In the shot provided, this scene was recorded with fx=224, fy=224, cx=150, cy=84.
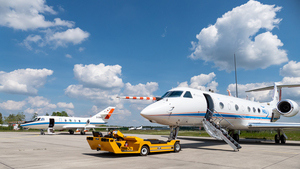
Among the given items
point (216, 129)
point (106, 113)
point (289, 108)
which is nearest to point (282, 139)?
point (289, 108)

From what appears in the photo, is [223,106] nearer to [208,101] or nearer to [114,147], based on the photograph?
[208,101]

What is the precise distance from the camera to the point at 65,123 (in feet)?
111

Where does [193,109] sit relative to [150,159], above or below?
above

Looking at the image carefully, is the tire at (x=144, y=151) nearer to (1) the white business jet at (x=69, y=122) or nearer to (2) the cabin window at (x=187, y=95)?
(2) the cabin window at (x=187, y=95)

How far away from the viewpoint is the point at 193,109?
40.4ft

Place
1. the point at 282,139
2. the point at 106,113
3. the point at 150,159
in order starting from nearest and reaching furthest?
the point at 150,159 → the point at 282,139 → the point at 106,113

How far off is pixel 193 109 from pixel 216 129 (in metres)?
1.72

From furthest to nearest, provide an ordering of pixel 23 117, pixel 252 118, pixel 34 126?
pixel 23 117
pixel 34 126
pixel 252 118

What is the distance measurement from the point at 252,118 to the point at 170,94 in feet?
30.3

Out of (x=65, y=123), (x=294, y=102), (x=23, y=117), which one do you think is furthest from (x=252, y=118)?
(x=23, y=117)

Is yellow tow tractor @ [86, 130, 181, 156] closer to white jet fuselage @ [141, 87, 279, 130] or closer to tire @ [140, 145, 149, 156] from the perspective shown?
tire @ [140, 145, 149, 156]

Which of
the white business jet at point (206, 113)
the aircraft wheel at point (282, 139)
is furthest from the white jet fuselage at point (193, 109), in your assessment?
the aircraft wheel at point (282, 139)

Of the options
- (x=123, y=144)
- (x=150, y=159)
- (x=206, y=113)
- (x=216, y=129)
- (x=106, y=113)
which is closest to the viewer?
(x=150, y=159)

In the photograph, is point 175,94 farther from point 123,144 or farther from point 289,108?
point 289,108
